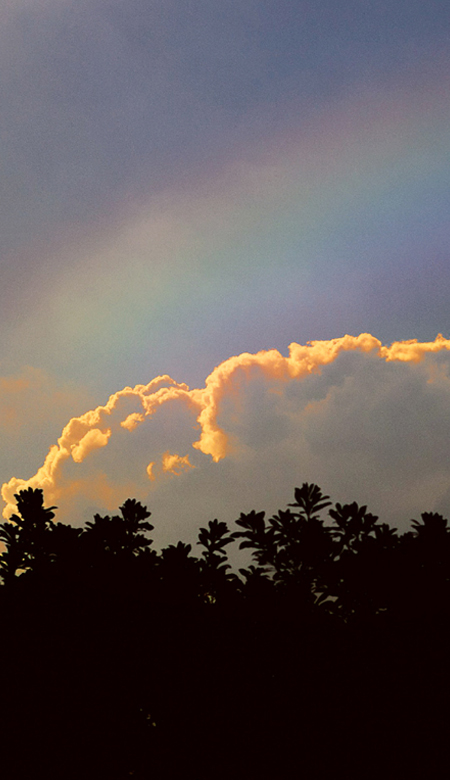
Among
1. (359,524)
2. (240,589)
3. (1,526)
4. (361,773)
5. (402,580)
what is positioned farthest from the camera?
(1,526)

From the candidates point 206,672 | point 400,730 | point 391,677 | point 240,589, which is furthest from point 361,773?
point 240,589

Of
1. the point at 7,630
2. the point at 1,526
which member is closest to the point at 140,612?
the point at 7,630

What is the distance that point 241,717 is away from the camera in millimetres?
7973

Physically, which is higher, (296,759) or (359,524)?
(359,524)

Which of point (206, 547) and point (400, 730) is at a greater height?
point (206, 547)

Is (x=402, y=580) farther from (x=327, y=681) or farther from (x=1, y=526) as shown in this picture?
(x=1, y=526)

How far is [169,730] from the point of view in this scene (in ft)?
26.8

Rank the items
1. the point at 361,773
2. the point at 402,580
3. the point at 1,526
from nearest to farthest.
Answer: the point at 361,773 < the point at 402,580 < the point at 1,526

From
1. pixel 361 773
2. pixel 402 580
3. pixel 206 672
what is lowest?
pixel 361 773

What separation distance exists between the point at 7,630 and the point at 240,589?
3758 mm

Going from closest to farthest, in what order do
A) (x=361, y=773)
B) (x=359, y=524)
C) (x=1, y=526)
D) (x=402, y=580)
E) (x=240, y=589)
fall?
(x=361, y=773) → (x=402, y=580) → (x=240, y=589) → (x=359, y=524) → (x=1, y=526)

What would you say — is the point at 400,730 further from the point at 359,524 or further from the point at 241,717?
the point at 359,524

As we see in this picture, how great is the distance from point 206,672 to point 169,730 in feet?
3.02

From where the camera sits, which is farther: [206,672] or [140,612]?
[140,612]
